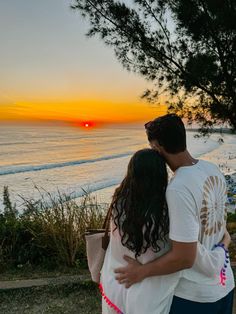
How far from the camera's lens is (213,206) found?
155 centimetres

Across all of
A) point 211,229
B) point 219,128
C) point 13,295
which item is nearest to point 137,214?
point 211,229

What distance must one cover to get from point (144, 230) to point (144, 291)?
26 cm

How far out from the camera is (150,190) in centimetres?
148

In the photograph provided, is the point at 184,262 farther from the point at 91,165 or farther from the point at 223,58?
the point at 91,165

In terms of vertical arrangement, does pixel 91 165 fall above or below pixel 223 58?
below

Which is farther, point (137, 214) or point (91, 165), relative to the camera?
point (91, 165)

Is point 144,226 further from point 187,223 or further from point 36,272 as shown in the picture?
point 36,272

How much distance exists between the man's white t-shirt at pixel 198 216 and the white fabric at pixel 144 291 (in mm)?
62

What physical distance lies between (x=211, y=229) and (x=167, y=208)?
264 mm

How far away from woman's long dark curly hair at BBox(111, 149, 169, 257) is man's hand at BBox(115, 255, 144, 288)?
71mm

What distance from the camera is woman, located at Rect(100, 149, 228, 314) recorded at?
1475 millimetres

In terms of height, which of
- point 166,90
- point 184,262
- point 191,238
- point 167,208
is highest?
point 166,90

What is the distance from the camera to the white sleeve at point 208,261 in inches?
60.1

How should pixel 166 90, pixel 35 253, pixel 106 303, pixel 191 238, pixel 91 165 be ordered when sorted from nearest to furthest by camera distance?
pixel 191 238, pixel 106 303, pixel 35 253, pixel 166 90, pixel 91 165
